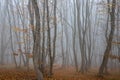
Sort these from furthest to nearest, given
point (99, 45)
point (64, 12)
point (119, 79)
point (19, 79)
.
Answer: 1. point (99, 45)
2. point (64, 12)
3. point (119, 79)
4. point (19, 79)

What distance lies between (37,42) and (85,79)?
561 cm

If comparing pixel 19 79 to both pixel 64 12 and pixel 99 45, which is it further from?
pixel 99 45

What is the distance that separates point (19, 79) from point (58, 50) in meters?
37.1

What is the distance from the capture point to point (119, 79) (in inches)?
666

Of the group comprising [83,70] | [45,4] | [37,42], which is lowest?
[83,70]

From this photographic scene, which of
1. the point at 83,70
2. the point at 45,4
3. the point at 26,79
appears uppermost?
the point at 45,4

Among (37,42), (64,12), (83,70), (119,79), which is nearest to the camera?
(37,42)

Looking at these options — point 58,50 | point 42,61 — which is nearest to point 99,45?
point 58,50

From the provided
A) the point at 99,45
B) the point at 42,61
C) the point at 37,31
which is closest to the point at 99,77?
the point at 42,61

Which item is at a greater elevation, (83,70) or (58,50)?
(83,70)

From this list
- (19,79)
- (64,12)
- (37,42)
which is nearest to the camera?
(37,42)

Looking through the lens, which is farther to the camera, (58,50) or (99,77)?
(58,50)

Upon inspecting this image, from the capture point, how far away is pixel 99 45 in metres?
45.9

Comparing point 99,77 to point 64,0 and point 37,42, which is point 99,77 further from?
point 64,0
